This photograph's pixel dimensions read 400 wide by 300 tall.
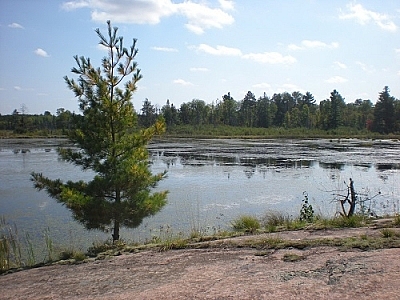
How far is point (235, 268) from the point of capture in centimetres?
518

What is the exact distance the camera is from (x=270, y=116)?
300 feet

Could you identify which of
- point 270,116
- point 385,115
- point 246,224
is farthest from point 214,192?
point 270,116

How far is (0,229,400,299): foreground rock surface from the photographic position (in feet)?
13.8

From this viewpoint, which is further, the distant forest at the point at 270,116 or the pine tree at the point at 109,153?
the distant forest at the point at 270,116

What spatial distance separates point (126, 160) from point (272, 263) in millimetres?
4253

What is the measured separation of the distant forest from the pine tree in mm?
66078

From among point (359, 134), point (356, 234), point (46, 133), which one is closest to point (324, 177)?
point (356, 234)

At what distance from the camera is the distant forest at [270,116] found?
73.6 metres

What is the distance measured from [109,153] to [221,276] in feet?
15.0

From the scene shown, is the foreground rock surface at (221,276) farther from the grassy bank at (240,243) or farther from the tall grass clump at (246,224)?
the tall grass clump at (246,224)

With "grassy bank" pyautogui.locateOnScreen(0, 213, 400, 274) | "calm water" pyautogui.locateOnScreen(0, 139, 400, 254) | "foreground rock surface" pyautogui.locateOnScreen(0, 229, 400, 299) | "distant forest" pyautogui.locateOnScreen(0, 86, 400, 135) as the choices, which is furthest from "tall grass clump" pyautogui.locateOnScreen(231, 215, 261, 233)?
"distant forest" pyautogui.locateOnScreen(0, 86, 400, 135)

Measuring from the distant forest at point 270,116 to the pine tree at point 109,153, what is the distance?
217 feet

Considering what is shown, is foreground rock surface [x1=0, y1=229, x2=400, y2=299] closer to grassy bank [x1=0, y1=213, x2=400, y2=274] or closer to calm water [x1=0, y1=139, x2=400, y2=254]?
grassy bank [x1=0, y1=213, x2=400, y2=274]

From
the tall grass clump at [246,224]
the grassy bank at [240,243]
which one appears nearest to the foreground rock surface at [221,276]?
the grassy bank at [240,243]
